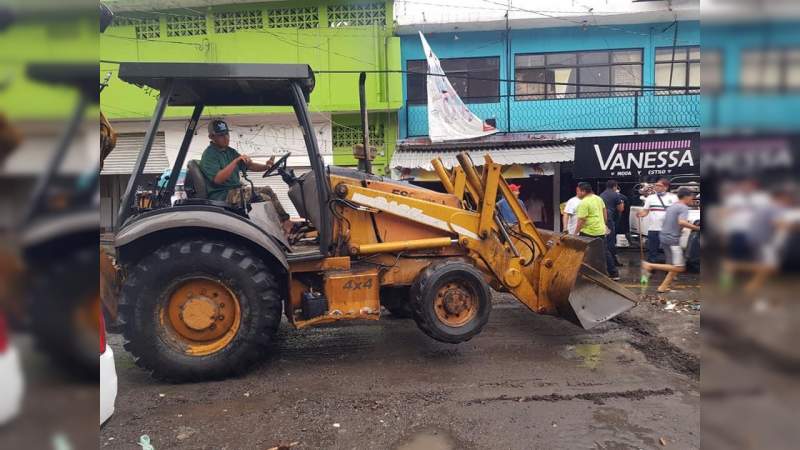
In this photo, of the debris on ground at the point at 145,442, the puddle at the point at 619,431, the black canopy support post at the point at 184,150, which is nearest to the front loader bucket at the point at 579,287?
the puddle at the point at 619,431

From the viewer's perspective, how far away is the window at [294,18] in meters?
14.6

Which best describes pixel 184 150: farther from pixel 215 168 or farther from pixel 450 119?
pixel 450 119

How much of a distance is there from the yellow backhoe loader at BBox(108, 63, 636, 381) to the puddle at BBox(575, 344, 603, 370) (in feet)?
0.96

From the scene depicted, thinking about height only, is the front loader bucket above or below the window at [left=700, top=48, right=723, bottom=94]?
below

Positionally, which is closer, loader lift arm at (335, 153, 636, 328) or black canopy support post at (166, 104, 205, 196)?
loader lift arm at (335, 153, 636, 328)

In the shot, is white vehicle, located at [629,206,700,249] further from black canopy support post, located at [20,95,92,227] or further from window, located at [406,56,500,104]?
window, located at [406,56,500,104]

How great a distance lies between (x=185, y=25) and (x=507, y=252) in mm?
13310

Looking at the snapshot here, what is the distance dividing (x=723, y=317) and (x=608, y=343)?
471cm

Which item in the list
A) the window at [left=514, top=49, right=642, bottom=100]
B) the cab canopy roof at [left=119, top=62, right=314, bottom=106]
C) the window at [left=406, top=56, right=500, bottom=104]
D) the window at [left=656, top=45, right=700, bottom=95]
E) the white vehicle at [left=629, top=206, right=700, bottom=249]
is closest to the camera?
the cab canopy roof at [left=119, top=62, right=314, bottom=106]

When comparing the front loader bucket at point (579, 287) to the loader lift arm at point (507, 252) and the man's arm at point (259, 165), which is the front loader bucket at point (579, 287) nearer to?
the loader lift arm at point (507, 252)

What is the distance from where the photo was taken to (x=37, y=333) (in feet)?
2.86

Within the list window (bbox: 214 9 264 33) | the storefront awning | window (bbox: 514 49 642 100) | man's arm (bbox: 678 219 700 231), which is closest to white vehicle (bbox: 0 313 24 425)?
man's arm (bbox: 678 219 700 231)

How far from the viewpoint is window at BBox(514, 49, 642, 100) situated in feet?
46.2

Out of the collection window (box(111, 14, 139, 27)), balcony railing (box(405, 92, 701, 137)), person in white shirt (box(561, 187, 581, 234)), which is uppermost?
window (box(111, 14, 139, 27))
